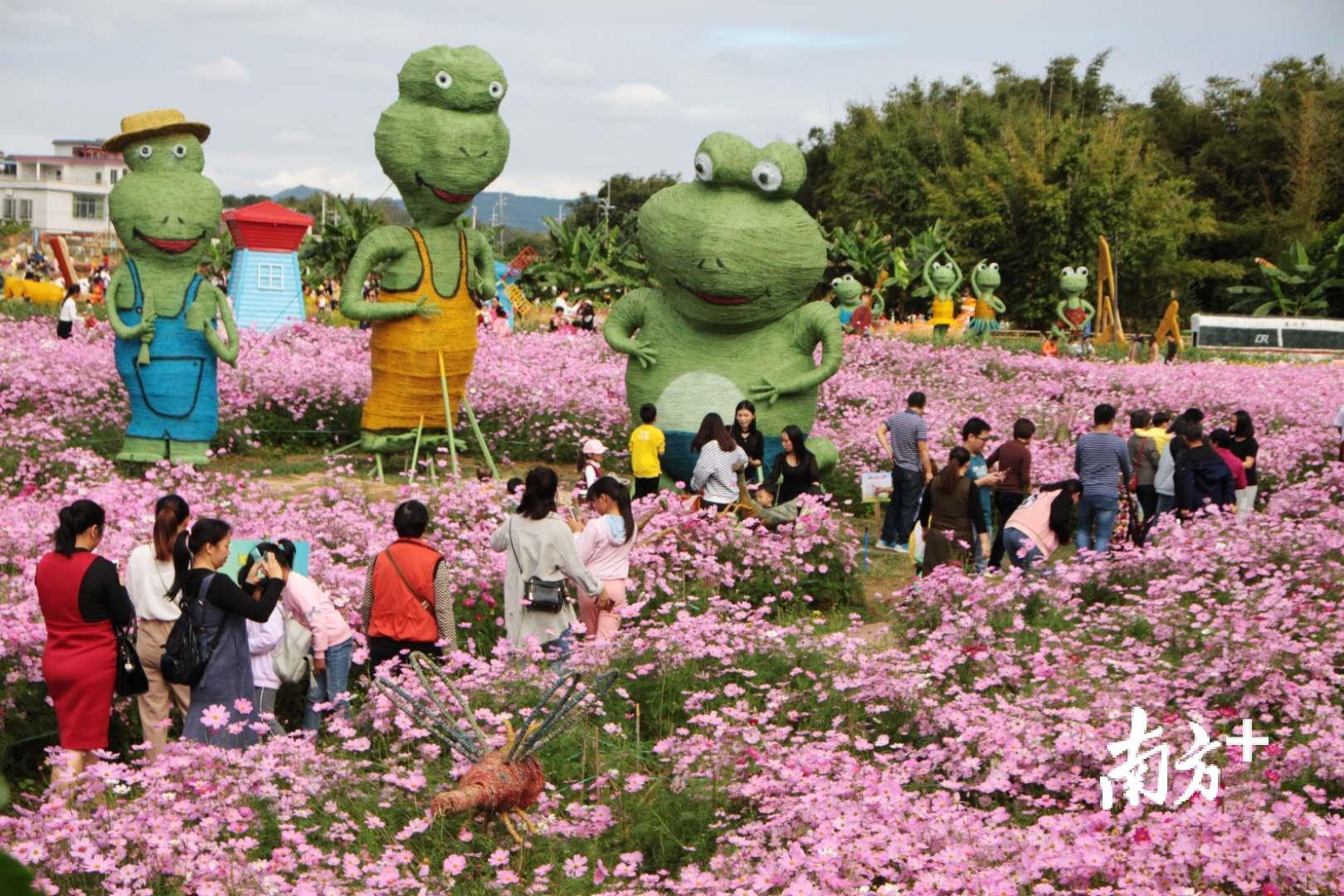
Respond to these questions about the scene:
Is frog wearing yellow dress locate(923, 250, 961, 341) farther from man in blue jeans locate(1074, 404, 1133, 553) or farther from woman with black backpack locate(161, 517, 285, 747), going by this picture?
woman with black backpack locate(161, 517, 285, 747)

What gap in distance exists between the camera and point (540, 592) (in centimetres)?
692

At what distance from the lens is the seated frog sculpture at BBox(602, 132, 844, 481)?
1145 cm

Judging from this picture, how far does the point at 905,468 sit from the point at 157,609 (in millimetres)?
5898

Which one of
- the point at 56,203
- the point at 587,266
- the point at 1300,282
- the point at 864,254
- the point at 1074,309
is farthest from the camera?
the point at 56,203

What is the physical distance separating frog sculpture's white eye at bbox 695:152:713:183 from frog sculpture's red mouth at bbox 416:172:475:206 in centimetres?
181

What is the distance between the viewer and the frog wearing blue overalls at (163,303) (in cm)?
1180

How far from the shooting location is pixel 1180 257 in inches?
1547

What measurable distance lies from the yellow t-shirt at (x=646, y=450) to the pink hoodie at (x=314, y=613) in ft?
14.4

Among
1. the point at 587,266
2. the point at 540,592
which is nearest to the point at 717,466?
the point at 540,592

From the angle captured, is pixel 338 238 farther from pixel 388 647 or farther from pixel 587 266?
pixel 388 647

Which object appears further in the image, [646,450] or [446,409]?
[446,409]

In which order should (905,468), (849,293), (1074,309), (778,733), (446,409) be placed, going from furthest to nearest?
(1074,309) → (849,293) → (446,409) → (905,468) → (778,733)

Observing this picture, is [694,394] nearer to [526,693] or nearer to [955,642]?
[955,642]

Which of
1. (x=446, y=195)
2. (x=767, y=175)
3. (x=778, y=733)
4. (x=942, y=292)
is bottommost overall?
(x=778, y=733)
